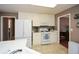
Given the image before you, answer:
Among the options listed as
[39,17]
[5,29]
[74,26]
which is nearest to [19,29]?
[5,29]

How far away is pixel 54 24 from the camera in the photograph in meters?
5.56

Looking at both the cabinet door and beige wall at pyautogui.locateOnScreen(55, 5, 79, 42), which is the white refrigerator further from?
beige wall at pyautogui.locateOnScreen(55, 5, 79, 42)

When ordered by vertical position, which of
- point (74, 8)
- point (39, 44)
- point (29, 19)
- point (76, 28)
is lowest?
point (39, 44)

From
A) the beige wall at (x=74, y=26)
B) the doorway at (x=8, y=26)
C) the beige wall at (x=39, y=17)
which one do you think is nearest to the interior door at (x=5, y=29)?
the doorway at (x=8, y=26)

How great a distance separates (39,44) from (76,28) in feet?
6.72

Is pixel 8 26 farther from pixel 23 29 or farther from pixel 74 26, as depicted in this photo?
pixel 74 26

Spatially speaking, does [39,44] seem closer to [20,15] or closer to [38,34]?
[38,34]

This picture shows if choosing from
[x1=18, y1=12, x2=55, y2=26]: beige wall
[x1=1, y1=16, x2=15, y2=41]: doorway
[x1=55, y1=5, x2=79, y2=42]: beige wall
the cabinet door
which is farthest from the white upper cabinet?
[x1=55, y1=5, x2=79, y2=42]: beige wall

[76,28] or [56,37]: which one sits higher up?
[76,28]

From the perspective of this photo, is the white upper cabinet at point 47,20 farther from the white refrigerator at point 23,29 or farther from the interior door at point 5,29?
the interior door at point 5,29

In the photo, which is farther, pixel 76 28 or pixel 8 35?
pixel 8 35

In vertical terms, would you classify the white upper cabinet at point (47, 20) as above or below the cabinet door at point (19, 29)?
above
